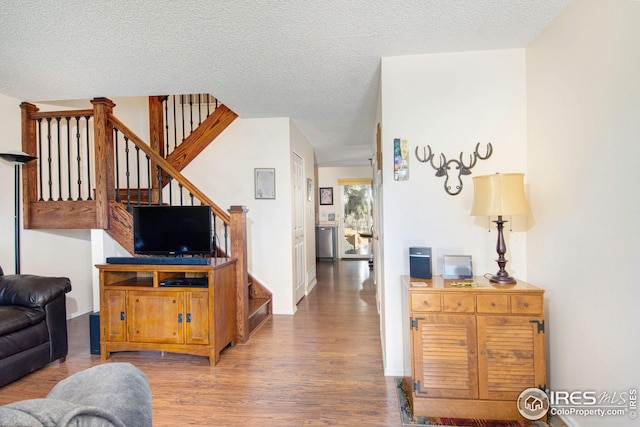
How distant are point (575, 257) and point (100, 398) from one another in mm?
2271

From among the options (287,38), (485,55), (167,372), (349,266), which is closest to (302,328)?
(167,372)

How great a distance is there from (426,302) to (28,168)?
4173mm

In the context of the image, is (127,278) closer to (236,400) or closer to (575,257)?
(236,400)

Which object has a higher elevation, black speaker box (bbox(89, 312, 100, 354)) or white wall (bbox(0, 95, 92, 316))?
white wall (bbox(0, 95, 92, 316))

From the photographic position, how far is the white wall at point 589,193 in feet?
4.83

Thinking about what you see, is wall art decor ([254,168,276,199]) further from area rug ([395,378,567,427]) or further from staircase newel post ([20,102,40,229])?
area rug ([395,378,567,427])

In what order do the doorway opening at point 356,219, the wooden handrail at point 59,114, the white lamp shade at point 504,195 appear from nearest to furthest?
the white lamp shade at point 504,195, the wooden handrail at point 59,114, the doorway opening at point 356,219

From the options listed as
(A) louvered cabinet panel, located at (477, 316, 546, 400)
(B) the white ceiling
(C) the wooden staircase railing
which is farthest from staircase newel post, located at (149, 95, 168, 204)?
(A) louvered cabinet panel, located at (477, 316, 546, 400)

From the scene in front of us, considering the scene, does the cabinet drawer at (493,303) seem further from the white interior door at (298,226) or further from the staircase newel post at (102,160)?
the staircase newel post at (102,160)

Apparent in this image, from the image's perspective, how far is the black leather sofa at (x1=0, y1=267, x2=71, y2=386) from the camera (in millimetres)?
2365

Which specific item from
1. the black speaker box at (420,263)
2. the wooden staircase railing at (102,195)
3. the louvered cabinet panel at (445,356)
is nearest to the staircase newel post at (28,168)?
the wooden staircase railing at (102,195)

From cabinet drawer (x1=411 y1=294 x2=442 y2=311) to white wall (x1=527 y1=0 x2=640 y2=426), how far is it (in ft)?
2.43

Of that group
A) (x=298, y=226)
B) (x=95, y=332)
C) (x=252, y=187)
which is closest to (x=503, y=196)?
(x=252, y=187)

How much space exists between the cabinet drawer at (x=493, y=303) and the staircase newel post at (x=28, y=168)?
4.37 meters
